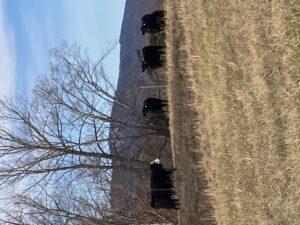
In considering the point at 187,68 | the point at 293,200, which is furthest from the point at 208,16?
the point at 293,200

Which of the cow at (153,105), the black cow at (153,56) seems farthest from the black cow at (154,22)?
the cow at (153,105)

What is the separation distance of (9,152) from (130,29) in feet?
58.7

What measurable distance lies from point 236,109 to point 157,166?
18.6ft

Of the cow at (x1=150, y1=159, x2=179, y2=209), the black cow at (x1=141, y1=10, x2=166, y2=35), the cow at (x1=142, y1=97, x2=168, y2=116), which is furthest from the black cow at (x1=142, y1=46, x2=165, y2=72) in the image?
the cow at (x1=150, y1=159, x2=179, y2=209)

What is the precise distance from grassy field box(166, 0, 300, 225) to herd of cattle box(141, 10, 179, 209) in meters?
0.91

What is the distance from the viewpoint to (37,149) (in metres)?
20.4

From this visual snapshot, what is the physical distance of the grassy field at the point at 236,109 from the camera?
6.63 meters

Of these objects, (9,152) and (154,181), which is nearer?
(154,181)

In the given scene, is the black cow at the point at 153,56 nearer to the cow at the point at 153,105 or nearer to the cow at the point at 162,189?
the cow at the point at 153,105

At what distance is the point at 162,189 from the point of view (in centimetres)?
1337

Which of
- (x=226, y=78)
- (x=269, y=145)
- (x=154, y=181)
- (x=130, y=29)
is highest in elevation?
(x=130, y=29)

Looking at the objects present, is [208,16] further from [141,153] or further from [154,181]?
[141,153]

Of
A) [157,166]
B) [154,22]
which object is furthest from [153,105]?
[157,166]

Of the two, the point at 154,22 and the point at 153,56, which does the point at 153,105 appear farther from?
the point at 154,22
